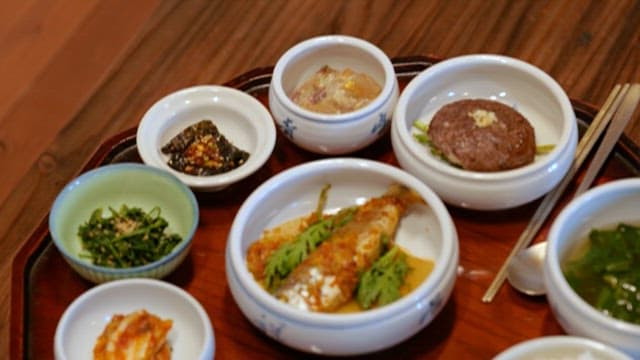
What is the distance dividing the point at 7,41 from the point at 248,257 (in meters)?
1.11

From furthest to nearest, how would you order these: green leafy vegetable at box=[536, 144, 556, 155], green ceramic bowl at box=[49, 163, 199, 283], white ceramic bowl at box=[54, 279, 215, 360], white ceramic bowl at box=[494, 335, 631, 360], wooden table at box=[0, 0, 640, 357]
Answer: wooden table at box=[0, 0, 640, 357]
green leafy vegetable at box=[536, 144, 556, 155]
green ceramic bowl at box=[49, 163, 199, 283]
white ceramic bowl at box=[54, 279, 215, 360]
white ceramic bowl at box=[494, 335, 631, 360]

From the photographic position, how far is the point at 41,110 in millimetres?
2023

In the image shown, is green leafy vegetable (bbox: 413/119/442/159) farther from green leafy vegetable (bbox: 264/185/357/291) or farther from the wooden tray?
green leafy vegetable (bbox: 264/185/357/291)

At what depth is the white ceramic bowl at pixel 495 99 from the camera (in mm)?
1476

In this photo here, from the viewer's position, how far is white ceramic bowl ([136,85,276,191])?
5.27 feet

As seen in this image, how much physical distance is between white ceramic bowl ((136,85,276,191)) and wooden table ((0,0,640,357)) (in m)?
0.22

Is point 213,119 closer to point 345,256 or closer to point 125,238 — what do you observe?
point 125,238

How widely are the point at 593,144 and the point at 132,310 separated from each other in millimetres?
820

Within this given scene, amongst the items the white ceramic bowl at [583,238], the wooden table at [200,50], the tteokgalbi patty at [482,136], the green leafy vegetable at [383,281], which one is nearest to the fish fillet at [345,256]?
the green leafy vegetable at [383,281]

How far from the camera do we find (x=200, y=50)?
1.99 metres

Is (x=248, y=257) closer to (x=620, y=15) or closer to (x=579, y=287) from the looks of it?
(x=579, y=287)

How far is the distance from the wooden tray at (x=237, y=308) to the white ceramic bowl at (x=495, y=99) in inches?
2.5

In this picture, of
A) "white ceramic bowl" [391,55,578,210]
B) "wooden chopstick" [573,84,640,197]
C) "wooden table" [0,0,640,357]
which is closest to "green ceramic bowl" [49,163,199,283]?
"wooden table" [0,0,640,357]

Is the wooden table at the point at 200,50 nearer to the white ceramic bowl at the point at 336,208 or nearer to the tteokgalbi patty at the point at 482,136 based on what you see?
the tteokgalbi patty at the point at 482,136
